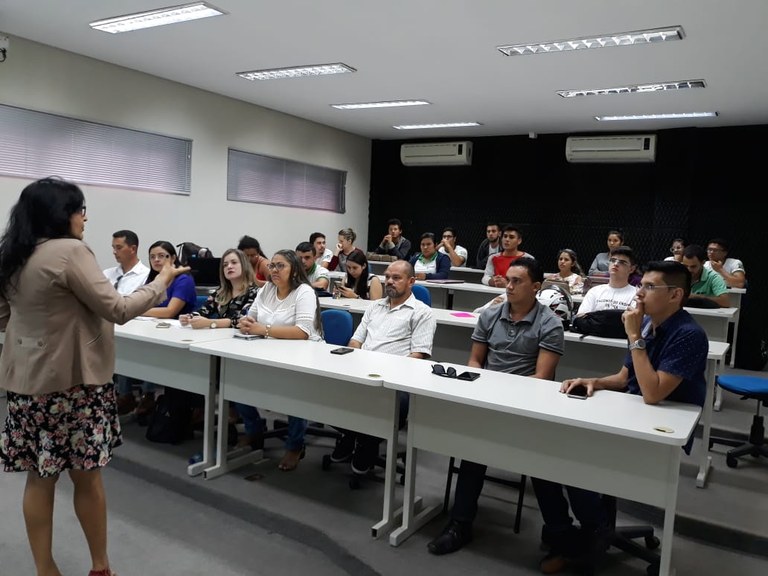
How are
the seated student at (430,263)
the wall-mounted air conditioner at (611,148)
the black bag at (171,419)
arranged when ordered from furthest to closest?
the wall-mounted air conditioner at (611,148) → the seated student at (430,263) → the black bag at (171,419)

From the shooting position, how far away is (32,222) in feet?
6.12

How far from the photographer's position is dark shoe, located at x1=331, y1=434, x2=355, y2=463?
341 centimetres

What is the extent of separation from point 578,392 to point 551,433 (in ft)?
0.73

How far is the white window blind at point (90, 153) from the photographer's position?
16.3ft

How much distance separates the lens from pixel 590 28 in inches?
161

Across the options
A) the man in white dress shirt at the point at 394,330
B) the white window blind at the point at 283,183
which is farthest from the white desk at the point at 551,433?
the white window blind at the point at 283,183

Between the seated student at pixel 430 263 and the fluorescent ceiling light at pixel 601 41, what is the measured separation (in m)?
2.52

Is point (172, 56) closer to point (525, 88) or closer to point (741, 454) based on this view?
point (525, 88)

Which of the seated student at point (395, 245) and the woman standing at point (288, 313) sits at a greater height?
the seated student at point (395, 245)

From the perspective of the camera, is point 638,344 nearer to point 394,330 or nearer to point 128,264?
point 394,330

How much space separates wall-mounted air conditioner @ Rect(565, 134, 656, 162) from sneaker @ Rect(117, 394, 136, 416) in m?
6.31

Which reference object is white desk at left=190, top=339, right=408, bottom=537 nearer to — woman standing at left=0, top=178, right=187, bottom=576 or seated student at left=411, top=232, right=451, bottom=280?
woman standing at left=0, top=178, right=187, bottom=576

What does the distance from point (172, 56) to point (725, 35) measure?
14.4ft

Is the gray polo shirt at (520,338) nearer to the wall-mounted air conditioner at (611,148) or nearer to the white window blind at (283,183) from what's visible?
the white window blind at (283,183)
